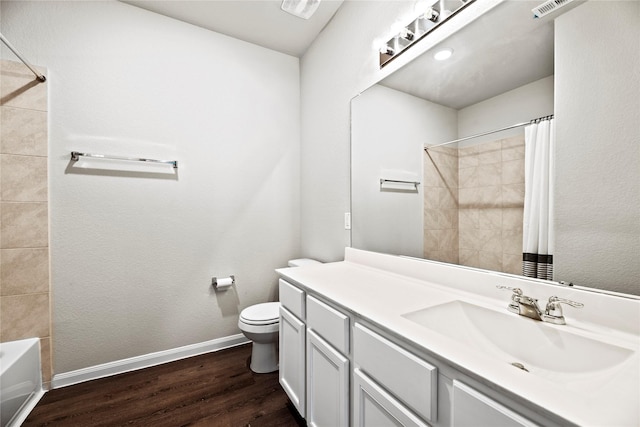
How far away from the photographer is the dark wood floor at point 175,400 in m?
1.43

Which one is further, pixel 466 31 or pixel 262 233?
pixel 262 233

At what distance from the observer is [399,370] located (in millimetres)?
745

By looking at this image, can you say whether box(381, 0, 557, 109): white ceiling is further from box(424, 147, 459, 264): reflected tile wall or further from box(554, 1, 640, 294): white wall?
box(424, 147, 459, 264): reflected tile wall

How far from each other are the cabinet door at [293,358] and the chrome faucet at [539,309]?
Answer: 883mm

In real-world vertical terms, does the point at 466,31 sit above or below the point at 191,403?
above

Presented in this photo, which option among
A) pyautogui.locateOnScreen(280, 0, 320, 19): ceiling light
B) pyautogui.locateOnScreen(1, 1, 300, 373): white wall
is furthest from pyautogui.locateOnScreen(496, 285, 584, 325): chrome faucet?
pyautogui.locateOnScreen(280, 0, 320, 19): ceiling light

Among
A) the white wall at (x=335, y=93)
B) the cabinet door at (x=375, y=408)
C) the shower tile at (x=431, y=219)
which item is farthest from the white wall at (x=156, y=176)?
the cabinet door at (x=375, y=408)

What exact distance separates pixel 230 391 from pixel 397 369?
4.51 feet

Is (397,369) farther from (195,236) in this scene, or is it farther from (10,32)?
(10,32)

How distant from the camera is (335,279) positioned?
4.44 ft

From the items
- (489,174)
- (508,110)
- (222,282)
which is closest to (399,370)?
(489,174)

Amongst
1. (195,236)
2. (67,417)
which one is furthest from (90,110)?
(67,417)

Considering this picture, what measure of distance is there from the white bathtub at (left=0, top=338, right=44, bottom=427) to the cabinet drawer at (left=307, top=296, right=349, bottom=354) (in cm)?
158

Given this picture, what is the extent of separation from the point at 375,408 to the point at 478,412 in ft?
1.25
